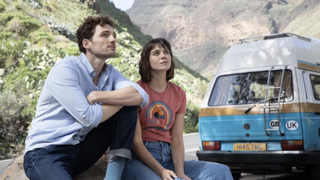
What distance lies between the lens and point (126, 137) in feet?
10.0

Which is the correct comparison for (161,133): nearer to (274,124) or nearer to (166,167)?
(166,167)

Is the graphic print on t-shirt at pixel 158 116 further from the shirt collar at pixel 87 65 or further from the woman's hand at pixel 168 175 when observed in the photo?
the shirt collar at pixel 87 65

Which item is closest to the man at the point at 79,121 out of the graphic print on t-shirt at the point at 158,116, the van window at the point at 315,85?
the graphic print on t-shirt at the point at 158,116

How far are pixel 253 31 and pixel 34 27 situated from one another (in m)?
103

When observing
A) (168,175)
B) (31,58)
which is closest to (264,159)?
(168,175)

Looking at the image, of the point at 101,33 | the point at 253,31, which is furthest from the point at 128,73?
the point at 253,31

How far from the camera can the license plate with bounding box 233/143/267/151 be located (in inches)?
248

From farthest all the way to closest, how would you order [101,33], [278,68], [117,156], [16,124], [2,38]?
[2,38]
[16,124]
[278,68]
[101,33]
[117,156]

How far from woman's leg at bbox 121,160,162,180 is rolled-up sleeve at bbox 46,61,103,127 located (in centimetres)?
56

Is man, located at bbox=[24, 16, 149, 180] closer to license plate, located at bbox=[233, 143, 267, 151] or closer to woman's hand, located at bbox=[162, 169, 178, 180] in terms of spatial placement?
woman's hand, located at bbox=[162, 169, 178, 180]

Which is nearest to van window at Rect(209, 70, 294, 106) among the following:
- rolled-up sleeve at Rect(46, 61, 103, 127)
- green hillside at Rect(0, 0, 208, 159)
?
rolled-up sleeve at Rect(46, 61, 103, 127)

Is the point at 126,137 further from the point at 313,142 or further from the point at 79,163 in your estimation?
the point at 313,142

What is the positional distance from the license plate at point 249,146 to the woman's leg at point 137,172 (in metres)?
3.50

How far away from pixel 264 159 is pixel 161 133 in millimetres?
3169
